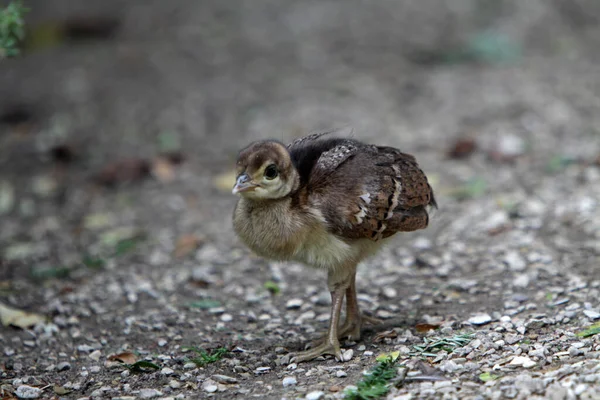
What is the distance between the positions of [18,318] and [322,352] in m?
2.22

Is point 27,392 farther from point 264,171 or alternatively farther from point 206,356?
point 264,171

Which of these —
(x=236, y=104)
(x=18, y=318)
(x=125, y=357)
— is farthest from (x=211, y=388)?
(x=236, y=104)

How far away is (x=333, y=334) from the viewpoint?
188 inches

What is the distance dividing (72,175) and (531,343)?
5592mm

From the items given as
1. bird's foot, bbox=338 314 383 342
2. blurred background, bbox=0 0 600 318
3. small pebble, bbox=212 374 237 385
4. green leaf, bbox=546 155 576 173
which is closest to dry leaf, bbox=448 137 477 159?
blurred background, bbox=0 0 600 318

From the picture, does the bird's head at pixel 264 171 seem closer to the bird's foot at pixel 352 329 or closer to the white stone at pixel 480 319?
the bird's foot at pixel 352 329

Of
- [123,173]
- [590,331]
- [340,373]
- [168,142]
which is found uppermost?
[168,142]

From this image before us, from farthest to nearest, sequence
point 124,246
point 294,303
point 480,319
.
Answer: point 124,246
point 294,303
point 480,319

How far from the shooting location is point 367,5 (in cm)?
1186

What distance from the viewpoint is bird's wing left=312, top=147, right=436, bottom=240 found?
462cm

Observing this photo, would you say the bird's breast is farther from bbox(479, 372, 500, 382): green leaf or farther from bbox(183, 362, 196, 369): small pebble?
bbox(479, 372, 500, 382): green leaf

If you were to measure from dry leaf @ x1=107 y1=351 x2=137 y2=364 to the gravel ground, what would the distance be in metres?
0.01

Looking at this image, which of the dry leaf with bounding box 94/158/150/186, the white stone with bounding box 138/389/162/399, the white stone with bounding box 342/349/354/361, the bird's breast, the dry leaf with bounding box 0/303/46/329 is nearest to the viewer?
the white stone with bounding box 138/389/162/399

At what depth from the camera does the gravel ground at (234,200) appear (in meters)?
4.62
